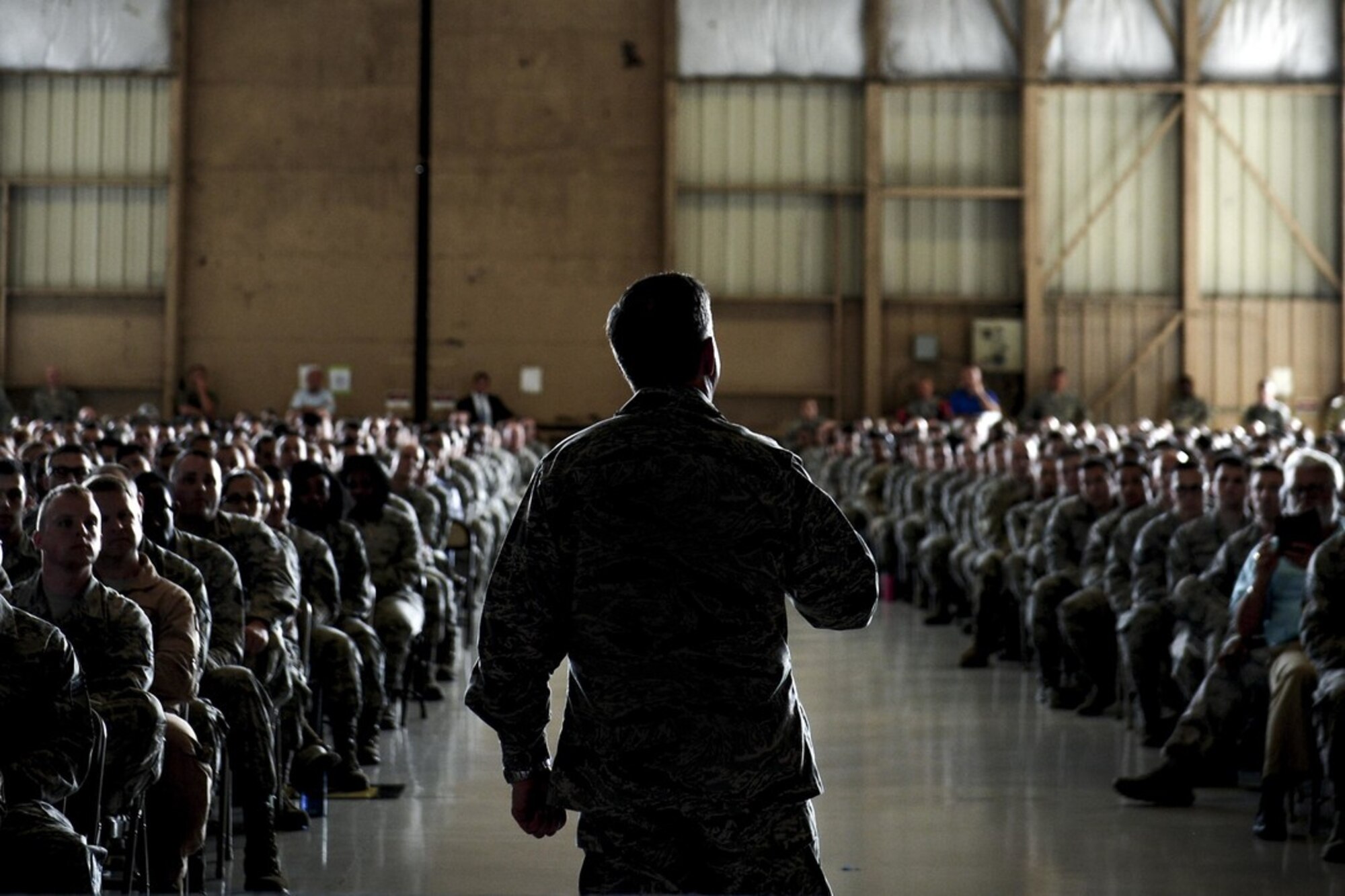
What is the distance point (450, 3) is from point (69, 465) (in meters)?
19.2

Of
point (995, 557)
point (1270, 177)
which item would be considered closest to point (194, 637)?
point (995, 557)

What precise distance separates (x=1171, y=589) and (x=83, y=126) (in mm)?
21498

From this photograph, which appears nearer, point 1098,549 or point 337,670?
point 337,670

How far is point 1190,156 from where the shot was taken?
89.7 feet

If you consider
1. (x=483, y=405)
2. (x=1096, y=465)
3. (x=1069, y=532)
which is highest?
(x=483, y=405)

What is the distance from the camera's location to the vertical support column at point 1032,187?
2736 cm

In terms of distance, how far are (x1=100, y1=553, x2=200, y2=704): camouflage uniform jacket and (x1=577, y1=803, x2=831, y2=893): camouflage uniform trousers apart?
2.96 meters

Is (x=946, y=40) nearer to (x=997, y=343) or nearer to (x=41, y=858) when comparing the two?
(x=997, y=343)

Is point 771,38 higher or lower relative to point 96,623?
higher

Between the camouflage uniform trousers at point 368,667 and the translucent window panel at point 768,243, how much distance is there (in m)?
18.5

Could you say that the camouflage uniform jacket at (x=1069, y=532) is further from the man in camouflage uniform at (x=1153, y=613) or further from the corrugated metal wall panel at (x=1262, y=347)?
the corrugated metal wall panel at (x=1262, y=347)

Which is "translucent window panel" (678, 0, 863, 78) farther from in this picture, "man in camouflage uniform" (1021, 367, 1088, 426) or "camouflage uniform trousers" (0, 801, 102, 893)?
"camouflage uniform trousers" (0, 801, 102, 893)

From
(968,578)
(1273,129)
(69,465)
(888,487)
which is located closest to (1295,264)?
(1273,129)

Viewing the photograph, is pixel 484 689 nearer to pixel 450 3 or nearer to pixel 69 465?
pixel 69 465
